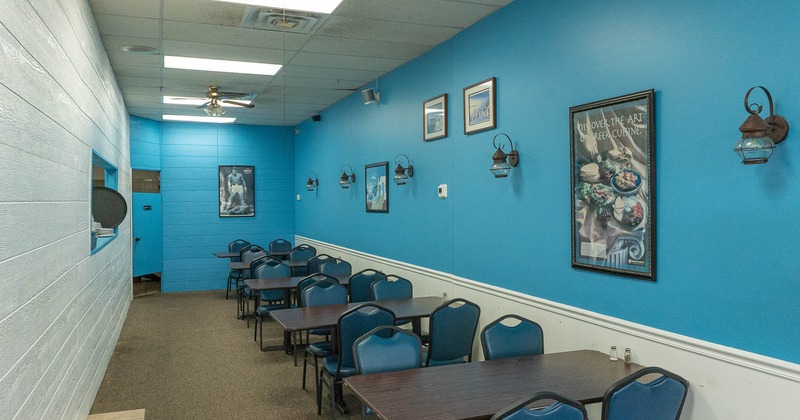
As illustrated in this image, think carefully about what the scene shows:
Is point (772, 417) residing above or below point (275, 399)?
above

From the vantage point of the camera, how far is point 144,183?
33.6 feet

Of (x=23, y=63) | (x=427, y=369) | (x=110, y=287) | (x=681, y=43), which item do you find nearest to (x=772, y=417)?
(x=427, y=369)

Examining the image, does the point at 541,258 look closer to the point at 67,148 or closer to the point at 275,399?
the point at 275,399

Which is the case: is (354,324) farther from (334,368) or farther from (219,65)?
(219,65)

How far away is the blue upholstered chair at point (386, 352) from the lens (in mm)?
3184

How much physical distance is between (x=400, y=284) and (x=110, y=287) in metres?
3.07

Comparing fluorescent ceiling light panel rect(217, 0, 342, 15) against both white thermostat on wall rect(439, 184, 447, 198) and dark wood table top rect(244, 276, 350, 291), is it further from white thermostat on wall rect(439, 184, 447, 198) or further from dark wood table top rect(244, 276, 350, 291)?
dark wood table top rect(244, 276, 350, 291)

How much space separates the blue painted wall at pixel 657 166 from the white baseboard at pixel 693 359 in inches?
2.3

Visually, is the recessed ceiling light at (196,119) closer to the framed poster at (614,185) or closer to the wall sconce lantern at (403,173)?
the wall sconce lantern at (403,173)

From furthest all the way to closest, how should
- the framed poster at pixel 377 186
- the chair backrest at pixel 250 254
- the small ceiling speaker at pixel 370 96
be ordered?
the chair backrest at pixel 250 254 < the small ceiling speaker at pixel 370 96 < the framed poster at pixel 377 186

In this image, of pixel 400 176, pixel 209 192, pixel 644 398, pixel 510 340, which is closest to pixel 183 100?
pixel 209 192

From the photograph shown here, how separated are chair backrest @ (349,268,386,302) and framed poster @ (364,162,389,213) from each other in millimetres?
1145

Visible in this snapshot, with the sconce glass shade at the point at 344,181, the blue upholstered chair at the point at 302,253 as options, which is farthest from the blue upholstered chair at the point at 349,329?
the blue upholstered chair at the point at 302,253

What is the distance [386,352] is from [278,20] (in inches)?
113
